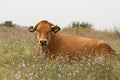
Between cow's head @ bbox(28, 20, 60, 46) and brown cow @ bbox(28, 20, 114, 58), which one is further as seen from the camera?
brown cow @ bbox(28, 20, 114, 58)

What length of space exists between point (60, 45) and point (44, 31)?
25.4 inches

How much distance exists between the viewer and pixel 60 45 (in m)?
12.4

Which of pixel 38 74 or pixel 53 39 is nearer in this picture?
pixel 38 74

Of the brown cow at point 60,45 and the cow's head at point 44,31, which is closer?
the cow's head at point 44,31

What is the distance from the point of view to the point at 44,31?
39.4 feet

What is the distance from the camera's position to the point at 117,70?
27.2 ft

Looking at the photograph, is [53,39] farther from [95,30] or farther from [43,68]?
[95,30]

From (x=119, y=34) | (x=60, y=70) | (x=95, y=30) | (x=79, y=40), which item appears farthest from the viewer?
(x=95, y=30)

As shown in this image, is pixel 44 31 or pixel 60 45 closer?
pixel 44 31

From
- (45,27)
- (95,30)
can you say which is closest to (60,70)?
(45,27)

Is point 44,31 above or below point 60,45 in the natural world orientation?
above

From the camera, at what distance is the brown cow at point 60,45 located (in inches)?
472

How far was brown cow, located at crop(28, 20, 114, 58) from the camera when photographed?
11984 mm

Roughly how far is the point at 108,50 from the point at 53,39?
5.06 ft
